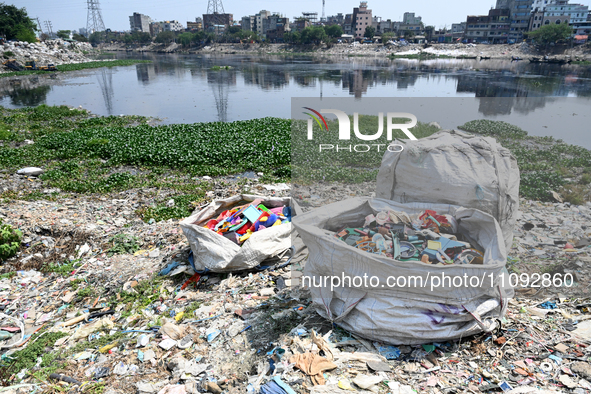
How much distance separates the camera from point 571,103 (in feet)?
11.3

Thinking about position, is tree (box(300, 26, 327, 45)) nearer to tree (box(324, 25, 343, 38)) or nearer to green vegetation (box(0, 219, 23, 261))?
tree (box(324, 25, 343, 38))

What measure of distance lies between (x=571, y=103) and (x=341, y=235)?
2.69 metres

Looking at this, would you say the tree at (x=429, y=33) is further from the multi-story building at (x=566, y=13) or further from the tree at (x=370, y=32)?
the multi-story building at (x=566, y=13)

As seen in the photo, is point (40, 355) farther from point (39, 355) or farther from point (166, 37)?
point (166, 37)

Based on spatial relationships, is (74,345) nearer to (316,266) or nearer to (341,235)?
(316,266)

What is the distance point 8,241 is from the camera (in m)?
4.19

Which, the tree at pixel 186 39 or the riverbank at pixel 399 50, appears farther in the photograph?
the tree at pixel 186 39

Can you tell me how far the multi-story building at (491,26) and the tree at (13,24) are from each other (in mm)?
77581

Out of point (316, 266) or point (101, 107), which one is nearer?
point (316, 266)

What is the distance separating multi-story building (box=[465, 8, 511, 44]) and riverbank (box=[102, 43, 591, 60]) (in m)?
9.31

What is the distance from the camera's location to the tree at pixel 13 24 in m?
43.8

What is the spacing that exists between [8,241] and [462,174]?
5020 millimetres

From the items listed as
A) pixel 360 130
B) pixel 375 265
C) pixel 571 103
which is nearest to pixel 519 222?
pixel 571 103

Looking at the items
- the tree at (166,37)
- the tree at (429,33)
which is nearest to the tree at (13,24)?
the tree at (166,37)
